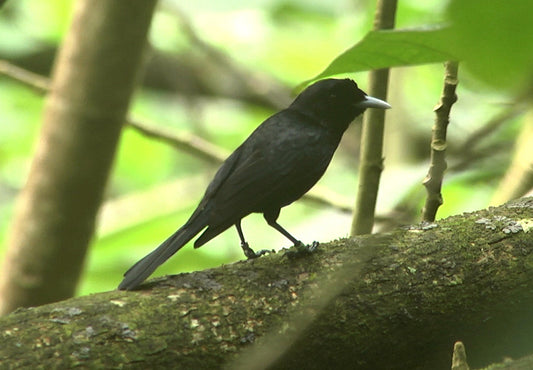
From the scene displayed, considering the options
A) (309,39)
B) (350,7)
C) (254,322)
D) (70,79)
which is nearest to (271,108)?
(309,39)

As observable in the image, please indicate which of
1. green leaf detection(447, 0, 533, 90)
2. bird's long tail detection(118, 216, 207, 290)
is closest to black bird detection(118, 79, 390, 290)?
bird's long tail detection(118, 216, 207, 290)

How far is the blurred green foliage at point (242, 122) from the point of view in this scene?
12.4ft

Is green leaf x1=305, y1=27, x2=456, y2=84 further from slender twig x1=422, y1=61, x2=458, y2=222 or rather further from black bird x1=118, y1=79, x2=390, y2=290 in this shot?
black bird x1=118, y1=79, x2=390, y2=290

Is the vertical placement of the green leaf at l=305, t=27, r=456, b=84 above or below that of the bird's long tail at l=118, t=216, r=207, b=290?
above

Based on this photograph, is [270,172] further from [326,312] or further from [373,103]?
[326,312]

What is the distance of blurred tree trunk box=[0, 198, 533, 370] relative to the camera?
1952 millimetres

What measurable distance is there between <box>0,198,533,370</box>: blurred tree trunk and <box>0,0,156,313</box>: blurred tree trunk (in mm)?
1554

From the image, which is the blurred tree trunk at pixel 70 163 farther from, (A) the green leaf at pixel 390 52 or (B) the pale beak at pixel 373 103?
→ (A) the green leaf at pixel 390 52

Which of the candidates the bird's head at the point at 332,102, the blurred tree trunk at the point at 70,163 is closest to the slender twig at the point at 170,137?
the blurred tree trunk at the point at 70,163

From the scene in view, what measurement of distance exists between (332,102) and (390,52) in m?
1.81

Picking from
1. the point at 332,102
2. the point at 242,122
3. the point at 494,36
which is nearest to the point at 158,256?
the point at 332,102

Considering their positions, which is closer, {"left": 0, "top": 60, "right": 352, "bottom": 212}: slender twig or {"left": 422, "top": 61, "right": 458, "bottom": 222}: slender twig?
{"left": 422, "top": 61, "right": 458, "bottom": 222}: slender twig

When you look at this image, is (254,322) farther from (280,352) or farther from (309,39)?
(309,39)

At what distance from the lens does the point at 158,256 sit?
258 cm
